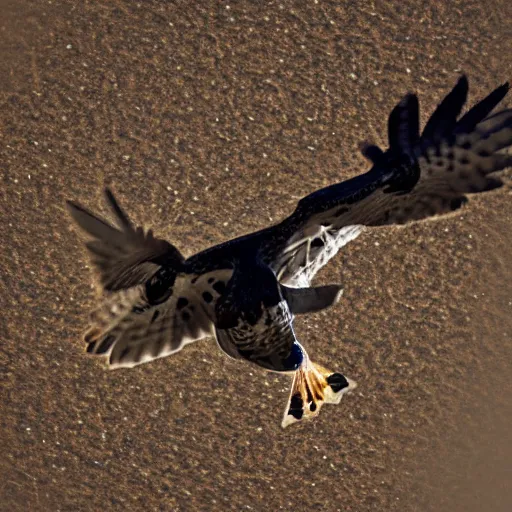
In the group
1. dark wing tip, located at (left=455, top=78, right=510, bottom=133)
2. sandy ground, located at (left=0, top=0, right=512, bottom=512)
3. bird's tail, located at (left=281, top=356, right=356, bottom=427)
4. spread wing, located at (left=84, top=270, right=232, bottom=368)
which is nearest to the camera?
dark wing tip, located at (left=455, top=78, right=510, bottom=133)

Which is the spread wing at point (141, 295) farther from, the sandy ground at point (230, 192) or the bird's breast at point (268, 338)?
the sandy ground at point (230, 192)

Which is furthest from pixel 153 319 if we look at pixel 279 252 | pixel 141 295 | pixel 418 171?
pixel 418 171

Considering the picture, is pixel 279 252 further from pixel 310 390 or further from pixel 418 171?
pixel 310 390

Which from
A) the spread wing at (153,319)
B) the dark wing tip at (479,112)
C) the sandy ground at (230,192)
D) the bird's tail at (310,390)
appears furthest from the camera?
the sandy ground at (230,192)

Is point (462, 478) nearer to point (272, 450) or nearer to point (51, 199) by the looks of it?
point (272, 450)

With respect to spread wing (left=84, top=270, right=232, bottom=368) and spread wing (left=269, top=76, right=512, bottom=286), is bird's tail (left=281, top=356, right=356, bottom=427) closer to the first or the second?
spread wing (left=84, top=270, right=232, bottom=368)

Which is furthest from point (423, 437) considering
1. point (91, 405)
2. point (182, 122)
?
point (182, 122)

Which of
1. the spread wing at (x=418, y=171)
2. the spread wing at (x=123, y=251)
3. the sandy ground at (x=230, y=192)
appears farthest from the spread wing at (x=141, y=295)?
the sandy ground at (x=230, y=192)

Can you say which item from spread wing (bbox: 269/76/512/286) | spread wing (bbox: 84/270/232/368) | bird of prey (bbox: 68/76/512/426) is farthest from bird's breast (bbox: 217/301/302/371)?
spread wing (bbox: 269/76/512/286)
